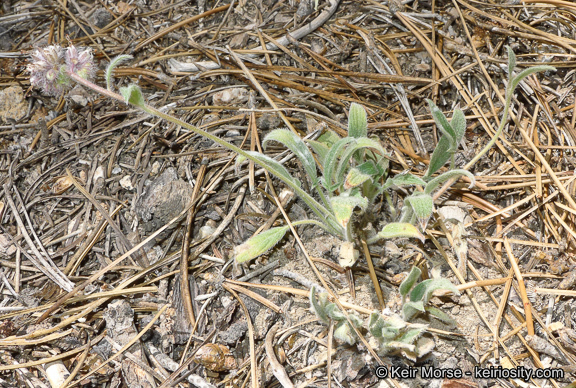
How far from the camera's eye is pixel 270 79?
228 centimetres

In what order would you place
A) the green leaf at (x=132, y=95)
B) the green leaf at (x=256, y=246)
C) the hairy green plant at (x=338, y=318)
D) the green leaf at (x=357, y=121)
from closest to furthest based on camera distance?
the green leaf at (x=132, y=95), the hairy green plant at (x=338, y=318), the green leaf at (x=256, y=246), the green leaf at (x=357, y=121)

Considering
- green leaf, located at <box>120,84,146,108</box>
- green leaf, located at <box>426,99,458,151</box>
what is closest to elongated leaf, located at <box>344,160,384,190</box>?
green leaf, located at <box>426,99,458,151</box>

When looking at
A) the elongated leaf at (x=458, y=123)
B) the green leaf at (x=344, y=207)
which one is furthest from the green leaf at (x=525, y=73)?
the green leaf at (x=344, y=207)

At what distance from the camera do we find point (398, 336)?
1518mm

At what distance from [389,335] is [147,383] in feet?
2.94

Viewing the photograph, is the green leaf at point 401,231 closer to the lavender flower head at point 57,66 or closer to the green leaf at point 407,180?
the green leaf at point 407,180

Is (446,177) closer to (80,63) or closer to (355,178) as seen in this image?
(355,178)

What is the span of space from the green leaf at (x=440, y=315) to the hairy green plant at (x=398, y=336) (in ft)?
0.37

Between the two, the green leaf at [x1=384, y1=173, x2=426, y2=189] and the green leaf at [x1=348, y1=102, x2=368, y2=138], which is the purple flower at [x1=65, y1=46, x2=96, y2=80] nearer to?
the green leaf at [x1=348, y1=102, x2=368, y2=138]

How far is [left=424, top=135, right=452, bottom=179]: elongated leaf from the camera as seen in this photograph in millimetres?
1724

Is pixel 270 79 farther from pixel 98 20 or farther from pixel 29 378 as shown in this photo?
pixel 29 378

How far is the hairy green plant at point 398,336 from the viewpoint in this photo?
1477mm

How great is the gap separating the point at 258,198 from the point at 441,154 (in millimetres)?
819

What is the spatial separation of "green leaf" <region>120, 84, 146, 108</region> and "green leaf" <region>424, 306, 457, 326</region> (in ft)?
4.08
